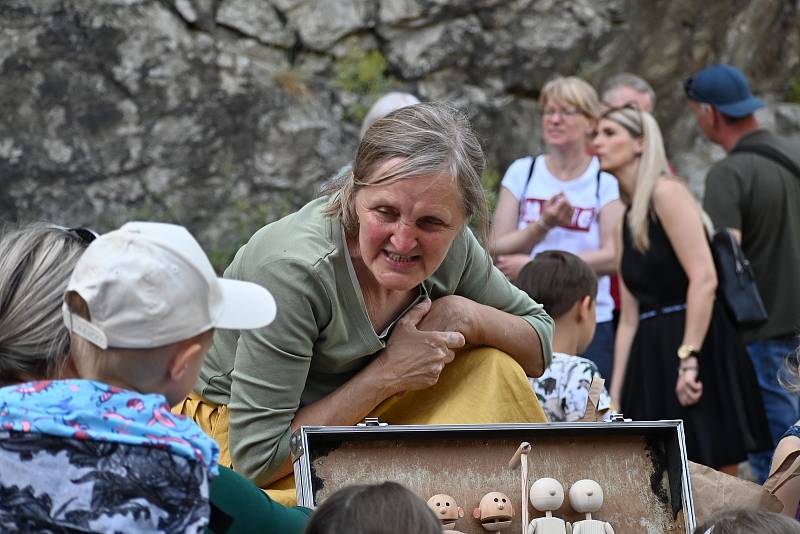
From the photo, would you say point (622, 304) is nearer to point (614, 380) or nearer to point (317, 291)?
point (614, 380)

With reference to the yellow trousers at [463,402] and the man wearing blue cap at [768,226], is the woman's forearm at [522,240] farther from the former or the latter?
the yellow trousers at [463,402]

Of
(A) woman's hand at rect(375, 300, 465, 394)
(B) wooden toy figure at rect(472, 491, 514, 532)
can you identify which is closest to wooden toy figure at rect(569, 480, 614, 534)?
(B) wooden toy figure at rect(472, 491, 514, 532)

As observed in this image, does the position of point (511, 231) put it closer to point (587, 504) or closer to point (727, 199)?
point (727, 199)

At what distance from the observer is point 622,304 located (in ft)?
15.9

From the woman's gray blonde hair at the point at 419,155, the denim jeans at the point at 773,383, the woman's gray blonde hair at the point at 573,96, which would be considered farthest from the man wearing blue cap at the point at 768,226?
the woman's gray blonde hair at the point at 419,155

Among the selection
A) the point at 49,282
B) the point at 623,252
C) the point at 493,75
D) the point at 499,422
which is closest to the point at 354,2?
the point at 493,75

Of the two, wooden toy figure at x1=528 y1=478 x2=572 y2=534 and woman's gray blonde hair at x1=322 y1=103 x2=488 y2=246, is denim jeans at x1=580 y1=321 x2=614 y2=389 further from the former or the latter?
wooden toy figure at x1=528 y1=478 x2=572 y2=534

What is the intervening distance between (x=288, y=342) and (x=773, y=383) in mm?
3026

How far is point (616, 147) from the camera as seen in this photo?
4.79 metres

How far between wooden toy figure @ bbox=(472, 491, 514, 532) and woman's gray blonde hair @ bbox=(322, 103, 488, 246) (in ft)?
2.07

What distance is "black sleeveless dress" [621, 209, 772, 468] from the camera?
4.54 m

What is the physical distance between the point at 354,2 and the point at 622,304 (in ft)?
9.85

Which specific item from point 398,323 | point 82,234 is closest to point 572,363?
point 398,323

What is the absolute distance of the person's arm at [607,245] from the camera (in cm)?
500
